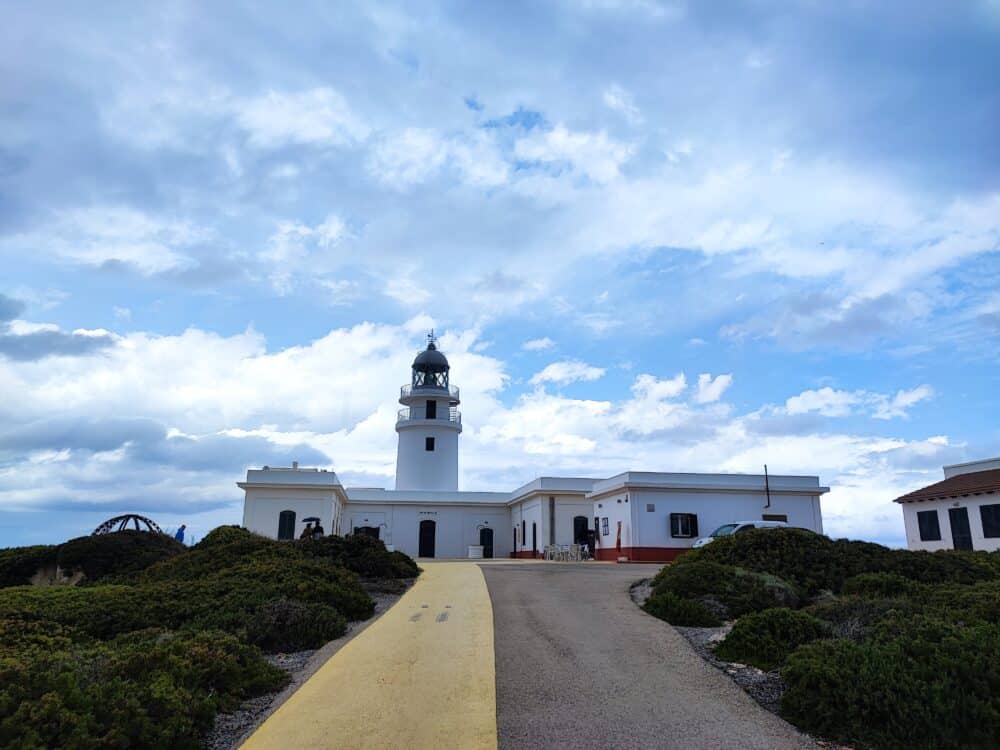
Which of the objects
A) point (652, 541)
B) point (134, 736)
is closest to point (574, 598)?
point (134, 736)

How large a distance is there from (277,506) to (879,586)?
25426 millimetres

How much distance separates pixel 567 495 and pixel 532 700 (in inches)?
1067

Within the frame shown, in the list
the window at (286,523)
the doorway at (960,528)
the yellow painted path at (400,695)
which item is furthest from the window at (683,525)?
the yellow painted path at (400,695)

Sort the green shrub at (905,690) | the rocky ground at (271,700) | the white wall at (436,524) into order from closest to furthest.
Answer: the green shrub at (905,690) < the rocky ground at (271,700) < the white wall at (436,524)

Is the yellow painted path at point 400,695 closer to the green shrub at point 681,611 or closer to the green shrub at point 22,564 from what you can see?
the green shrub at point 681,611

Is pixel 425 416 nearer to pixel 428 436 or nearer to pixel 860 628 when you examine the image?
pixel 428 436

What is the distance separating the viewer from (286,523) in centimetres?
3091

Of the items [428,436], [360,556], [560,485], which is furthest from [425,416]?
[360,556]

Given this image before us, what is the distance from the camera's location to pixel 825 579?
476 inches

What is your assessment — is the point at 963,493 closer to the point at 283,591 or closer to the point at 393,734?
the point at 283,591

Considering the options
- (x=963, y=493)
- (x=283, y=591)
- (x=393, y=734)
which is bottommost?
(x=393, y=734)

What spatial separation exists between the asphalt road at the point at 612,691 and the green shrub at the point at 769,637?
534 mm

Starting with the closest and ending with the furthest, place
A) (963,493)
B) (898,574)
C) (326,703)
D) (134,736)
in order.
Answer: (134,736), (326,703), (898,574), (963,493)

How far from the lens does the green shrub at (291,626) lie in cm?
907
